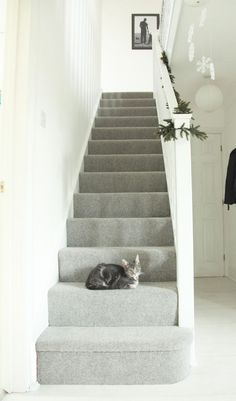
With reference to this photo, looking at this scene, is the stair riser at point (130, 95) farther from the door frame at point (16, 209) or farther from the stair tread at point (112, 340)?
the stair tread at point (112, 340)

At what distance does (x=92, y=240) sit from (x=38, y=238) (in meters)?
0.73

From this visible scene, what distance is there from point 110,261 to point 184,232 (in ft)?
1.91

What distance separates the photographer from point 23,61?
172cm

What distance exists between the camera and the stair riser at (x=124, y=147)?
3.64 metres

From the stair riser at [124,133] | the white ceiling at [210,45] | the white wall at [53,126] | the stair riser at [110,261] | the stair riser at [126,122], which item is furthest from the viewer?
the stair riser at [126,122]

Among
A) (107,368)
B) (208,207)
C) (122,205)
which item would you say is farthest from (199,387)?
(208,207)

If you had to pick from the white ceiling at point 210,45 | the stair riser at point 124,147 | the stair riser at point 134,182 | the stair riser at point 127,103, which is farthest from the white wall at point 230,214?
the stair riser at point 134,182

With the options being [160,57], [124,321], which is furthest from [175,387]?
[160,57]

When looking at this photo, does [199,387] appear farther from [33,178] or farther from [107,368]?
[33,178]

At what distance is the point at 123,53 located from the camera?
5.89m

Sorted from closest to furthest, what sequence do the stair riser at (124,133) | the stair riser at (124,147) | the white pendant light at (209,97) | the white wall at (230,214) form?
the white pendant light at (209,97), the stair riser at (124,147), the stair riser at (124,133), the white wall at (230,214)

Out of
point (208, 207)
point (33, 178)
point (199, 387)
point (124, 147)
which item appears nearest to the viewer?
point (199, 387)

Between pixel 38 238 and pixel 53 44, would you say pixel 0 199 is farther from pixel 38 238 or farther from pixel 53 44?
pixel 53 44

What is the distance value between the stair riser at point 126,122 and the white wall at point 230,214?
1165mm
